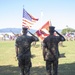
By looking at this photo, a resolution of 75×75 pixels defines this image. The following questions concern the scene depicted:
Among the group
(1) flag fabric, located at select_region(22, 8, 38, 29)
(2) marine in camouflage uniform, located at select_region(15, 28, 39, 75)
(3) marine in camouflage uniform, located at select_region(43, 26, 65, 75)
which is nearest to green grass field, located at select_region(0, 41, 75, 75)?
(1) flag fabric, located at select_region(22, 8, 38, 29)

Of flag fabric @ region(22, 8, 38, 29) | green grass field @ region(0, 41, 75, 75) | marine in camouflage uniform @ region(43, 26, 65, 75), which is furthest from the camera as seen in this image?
flag fabric @ region(22, 8, 38, 29)

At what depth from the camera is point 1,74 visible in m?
14.6

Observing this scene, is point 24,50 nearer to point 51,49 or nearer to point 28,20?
point 51,49

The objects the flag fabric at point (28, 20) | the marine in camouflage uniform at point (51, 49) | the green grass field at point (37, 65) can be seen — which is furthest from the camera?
the flag fabric at point (28, 20)

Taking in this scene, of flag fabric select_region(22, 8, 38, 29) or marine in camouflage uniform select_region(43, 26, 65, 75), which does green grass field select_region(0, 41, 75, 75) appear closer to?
flag fabric select_region(22, 8, 38, 29)

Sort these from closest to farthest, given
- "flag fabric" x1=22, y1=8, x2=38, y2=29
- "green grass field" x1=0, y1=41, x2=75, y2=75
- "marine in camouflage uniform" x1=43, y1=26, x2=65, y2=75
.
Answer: "marine in camouflage uniform" x1=43, y1=26, x2=65, y2=75
"green grass field" x1=0, y1=41, x2=75, y2=75
"flag fabric" x1=22, y1=8, x2=38, y2=29

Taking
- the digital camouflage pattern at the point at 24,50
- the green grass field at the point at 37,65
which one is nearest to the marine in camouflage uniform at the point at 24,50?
the digital camouflage pattern at the point at 24,50

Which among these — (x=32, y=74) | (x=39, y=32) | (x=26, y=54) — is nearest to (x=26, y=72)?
(x=26, y=54)

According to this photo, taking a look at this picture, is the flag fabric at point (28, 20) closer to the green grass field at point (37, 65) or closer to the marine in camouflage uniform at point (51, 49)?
the green grass field at point (37, 65)

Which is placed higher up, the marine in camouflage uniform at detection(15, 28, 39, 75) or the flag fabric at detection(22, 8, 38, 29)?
the flag fabric at detection(22, 8, 38, 29)

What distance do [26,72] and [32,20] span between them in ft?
55.5

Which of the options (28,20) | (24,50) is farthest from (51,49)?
(28,20)

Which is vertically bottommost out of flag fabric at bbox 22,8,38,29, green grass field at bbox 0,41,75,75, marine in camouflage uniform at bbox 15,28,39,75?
green grass field at bbox 0,41,75,75

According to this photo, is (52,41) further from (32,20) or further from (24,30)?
(32,20)
